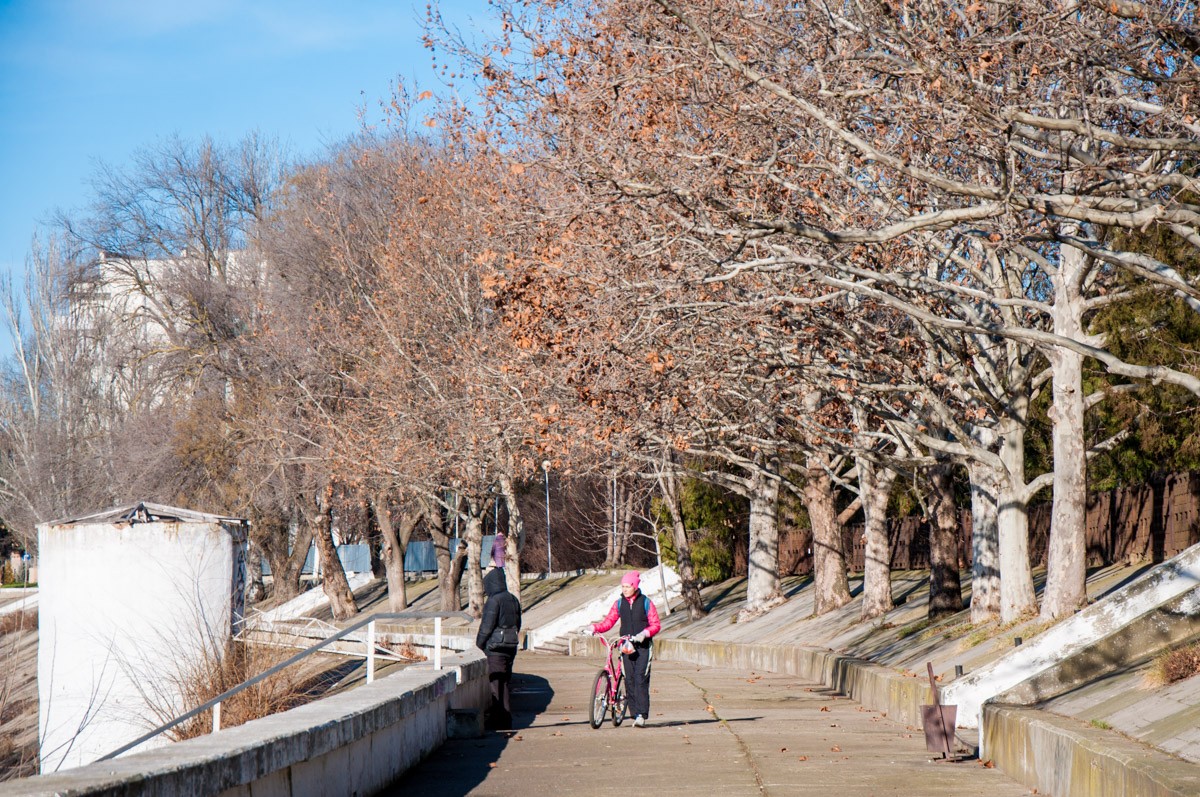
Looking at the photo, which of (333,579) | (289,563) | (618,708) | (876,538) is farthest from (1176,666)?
(289,563)

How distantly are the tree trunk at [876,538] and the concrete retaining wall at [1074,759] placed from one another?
14753 mm

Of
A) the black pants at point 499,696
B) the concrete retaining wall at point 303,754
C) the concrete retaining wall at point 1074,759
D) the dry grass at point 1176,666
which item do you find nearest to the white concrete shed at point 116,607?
the black pants at point 499,696

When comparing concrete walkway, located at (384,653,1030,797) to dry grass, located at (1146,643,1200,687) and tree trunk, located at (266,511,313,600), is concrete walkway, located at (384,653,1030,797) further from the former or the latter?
tree trunk, located at (266,511,313,600)

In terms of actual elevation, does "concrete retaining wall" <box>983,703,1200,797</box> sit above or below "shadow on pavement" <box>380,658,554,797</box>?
above

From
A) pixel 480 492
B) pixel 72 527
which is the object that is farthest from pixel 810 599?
pixel 72 527

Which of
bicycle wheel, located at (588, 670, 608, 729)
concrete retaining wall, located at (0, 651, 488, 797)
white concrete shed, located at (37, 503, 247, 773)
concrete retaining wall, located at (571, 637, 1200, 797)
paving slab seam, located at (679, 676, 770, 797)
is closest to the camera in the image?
concrete retaining wall, located at (0, 651, 488, 797)

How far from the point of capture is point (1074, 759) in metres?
9.17

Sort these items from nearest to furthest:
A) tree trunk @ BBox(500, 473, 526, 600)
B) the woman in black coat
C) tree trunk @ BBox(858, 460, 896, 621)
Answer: the woman in black coat < tree trunk @ BBox(858, 460, 896, 621) < tree trunk @ BBox(500, 473, 526, 600)

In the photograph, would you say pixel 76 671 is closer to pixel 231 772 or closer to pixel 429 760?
pixel 429 760

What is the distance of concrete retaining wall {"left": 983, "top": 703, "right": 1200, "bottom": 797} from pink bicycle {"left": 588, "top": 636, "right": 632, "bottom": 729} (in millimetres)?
4611

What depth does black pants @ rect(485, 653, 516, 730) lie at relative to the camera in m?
15.5

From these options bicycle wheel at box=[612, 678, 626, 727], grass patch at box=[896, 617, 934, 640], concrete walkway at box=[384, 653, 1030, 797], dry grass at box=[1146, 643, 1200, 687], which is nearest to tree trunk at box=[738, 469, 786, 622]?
grass patch at box=[896, 617, 934, 640]

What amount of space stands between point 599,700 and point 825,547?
49.6 ft

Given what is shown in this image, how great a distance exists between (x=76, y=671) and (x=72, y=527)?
2340 mm
